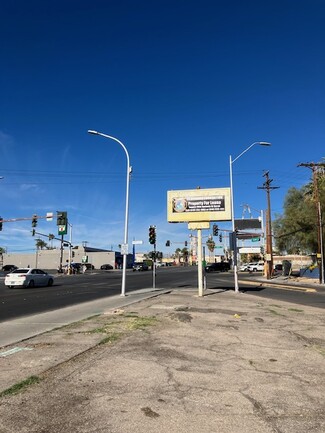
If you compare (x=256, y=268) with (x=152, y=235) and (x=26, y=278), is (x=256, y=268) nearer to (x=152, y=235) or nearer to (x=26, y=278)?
(x=152, y=235)

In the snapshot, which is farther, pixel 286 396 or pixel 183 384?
pixel 183 384

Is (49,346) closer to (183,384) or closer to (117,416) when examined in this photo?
(183,384)

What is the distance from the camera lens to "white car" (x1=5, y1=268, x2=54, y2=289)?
2955cm

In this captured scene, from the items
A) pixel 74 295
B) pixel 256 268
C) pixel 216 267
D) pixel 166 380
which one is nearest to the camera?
pixel 166 380

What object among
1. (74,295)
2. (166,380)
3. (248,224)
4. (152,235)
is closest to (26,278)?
(74,295)

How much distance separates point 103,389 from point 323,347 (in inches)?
207

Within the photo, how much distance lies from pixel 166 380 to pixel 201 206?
56.8 feet

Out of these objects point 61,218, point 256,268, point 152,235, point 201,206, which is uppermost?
point 61,218

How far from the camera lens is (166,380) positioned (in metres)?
5.84

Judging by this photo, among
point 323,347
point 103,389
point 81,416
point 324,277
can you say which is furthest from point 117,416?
point 324,277

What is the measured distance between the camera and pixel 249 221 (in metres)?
99.4

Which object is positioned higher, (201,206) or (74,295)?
(201,206)

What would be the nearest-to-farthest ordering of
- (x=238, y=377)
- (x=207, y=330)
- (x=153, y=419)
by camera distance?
(x=153, y=419)
(x=238, y=377)
(x=207, y=330)

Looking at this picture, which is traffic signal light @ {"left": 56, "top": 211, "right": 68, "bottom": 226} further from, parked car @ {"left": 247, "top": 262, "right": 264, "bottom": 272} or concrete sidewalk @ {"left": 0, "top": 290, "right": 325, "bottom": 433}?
parked car @ {"left": 247, "top": 262, "right": 264, "bottom": 272}
